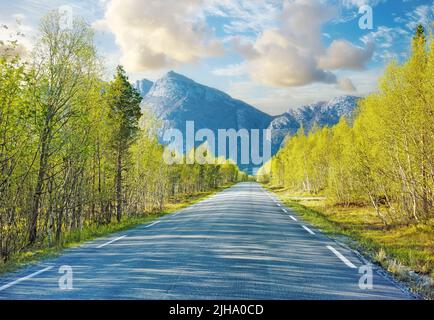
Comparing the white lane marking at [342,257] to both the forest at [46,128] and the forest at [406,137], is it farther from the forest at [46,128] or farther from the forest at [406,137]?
the forest at [46,128]

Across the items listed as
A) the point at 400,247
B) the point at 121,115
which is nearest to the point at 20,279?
the point at 400,247

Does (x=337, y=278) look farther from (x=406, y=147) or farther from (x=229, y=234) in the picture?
(x=406, y=147)

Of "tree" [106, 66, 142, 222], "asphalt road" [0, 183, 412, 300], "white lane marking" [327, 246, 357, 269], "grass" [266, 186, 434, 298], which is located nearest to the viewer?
"asphalt road" [0, 183, 412, 300]

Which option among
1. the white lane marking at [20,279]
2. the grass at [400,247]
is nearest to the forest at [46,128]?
the white lane marking at [20,279]

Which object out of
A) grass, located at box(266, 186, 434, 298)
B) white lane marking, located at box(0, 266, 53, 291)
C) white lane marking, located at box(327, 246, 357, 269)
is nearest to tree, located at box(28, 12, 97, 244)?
white lane marking, located at box(0, 266, 53, 291)

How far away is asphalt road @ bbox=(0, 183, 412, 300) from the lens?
536 cm

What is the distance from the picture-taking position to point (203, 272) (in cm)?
662

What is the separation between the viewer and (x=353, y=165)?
16.9m

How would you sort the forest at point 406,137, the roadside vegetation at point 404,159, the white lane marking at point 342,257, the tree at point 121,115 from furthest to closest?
the tree at point 121,115 → the forest at point 406,137 → the roadside vegetation at point 404,159 → the white lane marking at point 342,257

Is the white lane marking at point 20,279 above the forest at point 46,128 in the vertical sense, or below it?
below

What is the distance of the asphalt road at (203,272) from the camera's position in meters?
5.36

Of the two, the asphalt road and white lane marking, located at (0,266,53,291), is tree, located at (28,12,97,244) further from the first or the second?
white lane marking, located at (0,266,53,291)

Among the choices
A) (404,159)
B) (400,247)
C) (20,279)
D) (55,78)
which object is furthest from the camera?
(404,159)

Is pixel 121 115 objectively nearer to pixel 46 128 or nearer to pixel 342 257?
pixel 46 128
